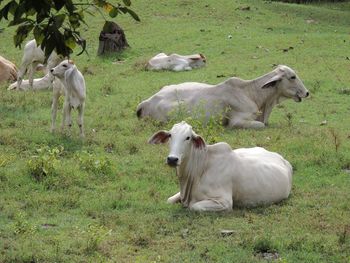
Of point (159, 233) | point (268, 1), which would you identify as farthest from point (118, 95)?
point (268, 1)

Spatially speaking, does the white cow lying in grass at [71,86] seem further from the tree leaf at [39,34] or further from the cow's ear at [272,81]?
the tree leaf at [39,34]

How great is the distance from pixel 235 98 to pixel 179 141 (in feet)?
15.4

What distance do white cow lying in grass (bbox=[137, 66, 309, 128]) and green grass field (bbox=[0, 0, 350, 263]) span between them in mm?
324

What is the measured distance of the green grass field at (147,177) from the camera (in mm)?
6520

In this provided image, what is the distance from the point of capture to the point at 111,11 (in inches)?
152

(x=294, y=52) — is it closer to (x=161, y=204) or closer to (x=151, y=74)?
(x=151, y=74)

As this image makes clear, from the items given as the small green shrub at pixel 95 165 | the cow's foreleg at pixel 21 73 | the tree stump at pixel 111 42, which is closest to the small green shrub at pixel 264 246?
the small green shrub at pixel 95 165

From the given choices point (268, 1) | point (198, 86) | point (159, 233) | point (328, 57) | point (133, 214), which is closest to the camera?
point (159, 233)

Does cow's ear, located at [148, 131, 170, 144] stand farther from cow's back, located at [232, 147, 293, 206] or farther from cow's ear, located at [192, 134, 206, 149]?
cow's back, located at [232, 147, 293, 206]

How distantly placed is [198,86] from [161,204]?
4.91 metres

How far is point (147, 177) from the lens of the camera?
29.2ft

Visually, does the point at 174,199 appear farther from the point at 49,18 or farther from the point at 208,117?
the point at 49,18

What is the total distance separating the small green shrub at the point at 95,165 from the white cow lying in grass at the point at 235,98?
129 inches

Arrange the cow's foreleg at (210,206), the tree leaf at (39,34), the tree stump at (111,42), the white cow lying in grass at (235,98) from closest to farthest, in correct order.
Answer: the tree leaf at (39,34)
the cow's foreleg at (210,206)
the white cow lying in grass at (235,98)
the tree stump at (111,42)
